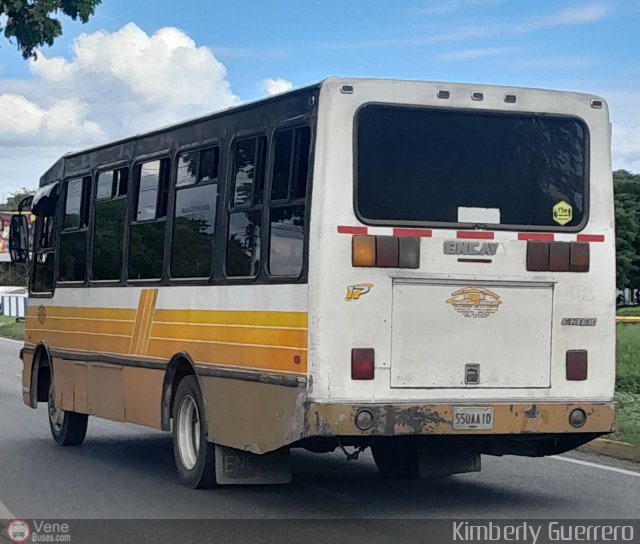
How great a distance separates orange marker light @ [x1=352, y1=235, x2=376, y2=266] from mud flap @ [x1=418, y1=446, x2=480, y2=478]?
1.94 m

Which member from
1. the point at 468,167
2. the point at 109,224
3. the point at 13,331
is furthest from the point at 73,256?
the point at 13,331

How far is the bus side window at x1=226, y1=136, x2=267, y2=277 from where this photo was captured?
9.98 m

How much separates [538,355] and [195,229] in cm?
314

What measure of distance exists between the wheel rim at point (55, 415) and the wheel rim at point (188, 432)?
11.7 feet

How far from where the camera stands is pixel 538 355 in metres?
9.60

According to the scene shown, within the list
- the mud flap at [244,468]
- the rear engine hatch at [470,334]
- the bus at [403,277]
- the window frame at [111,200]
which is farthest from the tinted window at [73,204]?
the rear engine hatch at [470,334]

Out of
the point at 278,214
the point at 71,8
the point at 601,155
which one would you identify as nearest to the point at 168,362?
the point at 278,214

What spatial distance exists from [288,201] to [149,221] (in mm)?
2804

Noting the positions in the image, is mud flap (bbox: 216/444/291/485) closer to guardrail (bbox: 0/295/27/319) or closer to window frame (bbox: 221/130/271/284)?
window frame (bbox: 221/130/271/284)

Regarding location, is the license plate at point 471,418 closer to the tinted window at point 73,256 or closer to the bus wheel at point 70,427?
the tinted window at point 73,256

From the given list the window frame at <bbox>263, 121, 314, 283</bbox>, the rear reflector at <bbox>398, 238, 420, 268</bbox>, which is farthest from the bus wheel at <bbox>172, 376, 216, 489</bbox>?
the rear reflector at <bbox>398, 238, 420, 268</bbox>

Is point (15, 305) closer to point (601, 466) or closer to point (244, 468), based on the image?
point (601, 466)

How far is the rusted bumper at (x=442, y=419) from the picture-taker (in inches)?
354

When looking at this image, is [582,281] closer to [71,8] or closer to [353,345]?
[353,345]
